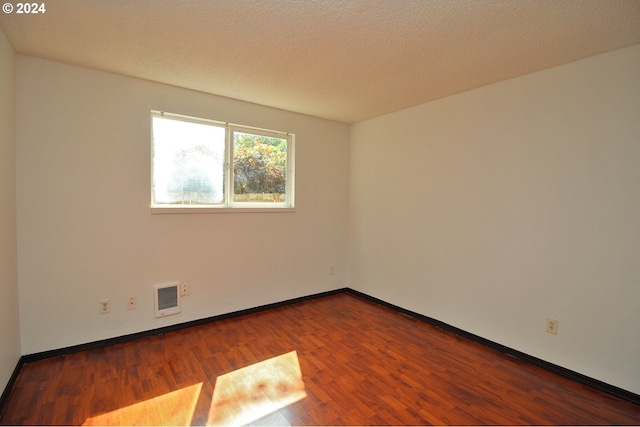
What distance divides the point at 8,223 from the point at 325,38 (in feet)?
8.28

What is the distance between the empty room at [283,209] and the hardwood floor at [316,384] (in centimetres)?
2

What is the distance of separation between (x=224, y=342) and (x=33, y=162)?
2.13 meters

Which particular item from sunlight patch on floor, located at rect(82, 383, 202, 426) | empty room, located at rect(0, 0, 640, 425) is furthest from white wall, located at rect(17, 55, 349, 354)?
sunlight patch on floor, located at rect(82, 383, 202, 426)

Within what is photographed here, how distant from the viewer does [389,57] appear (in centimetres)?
225

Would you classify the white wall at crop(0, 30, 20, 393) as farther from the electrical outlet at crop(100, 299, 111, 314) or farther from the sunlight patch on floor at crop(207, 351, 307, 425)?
the sunlight patch on floor at crop(207, 351, 307, 425)

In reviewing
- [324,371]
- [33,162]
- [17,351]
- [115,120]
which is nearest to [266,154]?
[115,120]

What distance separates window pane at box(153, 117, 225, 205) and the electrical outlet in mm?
966

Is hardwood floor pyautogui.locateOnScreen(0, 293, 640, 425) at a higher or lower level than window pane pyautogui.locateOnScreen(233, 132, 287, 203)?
lower

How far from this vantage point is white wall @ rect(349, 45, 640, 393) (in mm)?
2094

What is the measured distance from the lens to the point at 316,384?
2.17 m

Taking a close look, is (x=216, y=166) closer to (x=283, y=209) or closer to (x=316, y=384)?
(x=283, y=209)

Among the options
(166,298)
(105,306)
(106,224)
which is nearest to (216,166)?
(106,224)

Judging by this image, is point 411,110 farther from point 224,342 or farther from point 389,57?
point 224,342

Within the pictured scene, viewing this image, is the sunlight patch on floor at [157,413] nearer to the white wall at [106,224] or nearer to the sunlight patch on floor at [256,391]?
the sunlight patch on floor at [256,391]
